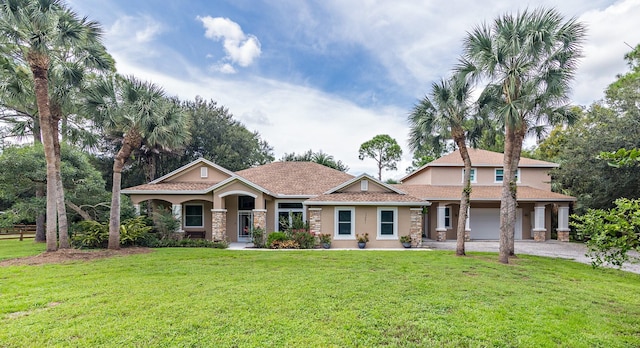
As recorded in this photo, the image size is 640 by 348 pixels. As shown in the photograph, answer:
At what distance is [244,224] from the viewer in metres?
17.6

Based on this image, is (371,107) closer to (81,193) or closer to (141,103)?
(141,103)

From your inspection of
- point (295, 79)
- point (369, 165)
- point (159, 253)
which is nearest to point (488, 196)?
point (295, 79)

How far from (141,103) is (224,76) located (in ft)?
28.1

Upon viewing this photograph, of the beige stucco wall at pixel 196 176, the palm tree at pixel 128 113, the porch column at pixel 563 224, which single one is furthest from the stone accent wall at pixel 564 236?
the palm tree at pixel 128 113

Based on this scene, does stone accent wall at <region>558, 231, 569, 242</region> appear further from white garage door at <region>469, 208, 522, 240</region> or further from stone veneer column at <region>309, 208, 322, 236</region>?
stone veneer column at <region>309, 208, 322, 236</region>

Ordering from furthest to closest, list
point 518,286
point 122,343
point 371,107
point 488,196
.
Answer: point 371,107 → point 488,196 → point 518,286 → point 122,343

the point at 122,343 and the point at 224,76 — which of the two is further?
the point at 224,76

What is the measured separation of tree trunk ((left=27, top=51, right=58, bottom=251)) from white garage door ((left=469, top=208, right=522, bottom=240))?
21322 millimetres

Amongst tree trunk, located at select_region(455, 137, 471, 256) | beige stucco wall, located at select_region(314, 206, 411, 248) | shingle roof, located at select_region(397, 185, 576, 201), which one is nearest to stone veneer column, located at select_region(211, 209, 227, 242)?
beige stucco wall, located at select_region(314, 206, 411, 248)

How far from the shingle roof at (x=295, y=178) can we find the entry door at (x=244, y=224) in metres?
1.93

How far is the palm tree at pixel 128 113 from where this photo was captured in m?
12.2

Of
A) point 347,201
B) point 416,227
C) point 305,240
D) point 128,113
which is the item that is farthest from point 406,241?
point 128,113

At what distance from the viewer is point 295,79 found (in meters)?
20.2

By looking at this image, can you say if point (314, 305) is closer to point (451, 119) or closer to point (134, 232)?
point (451, 119)
